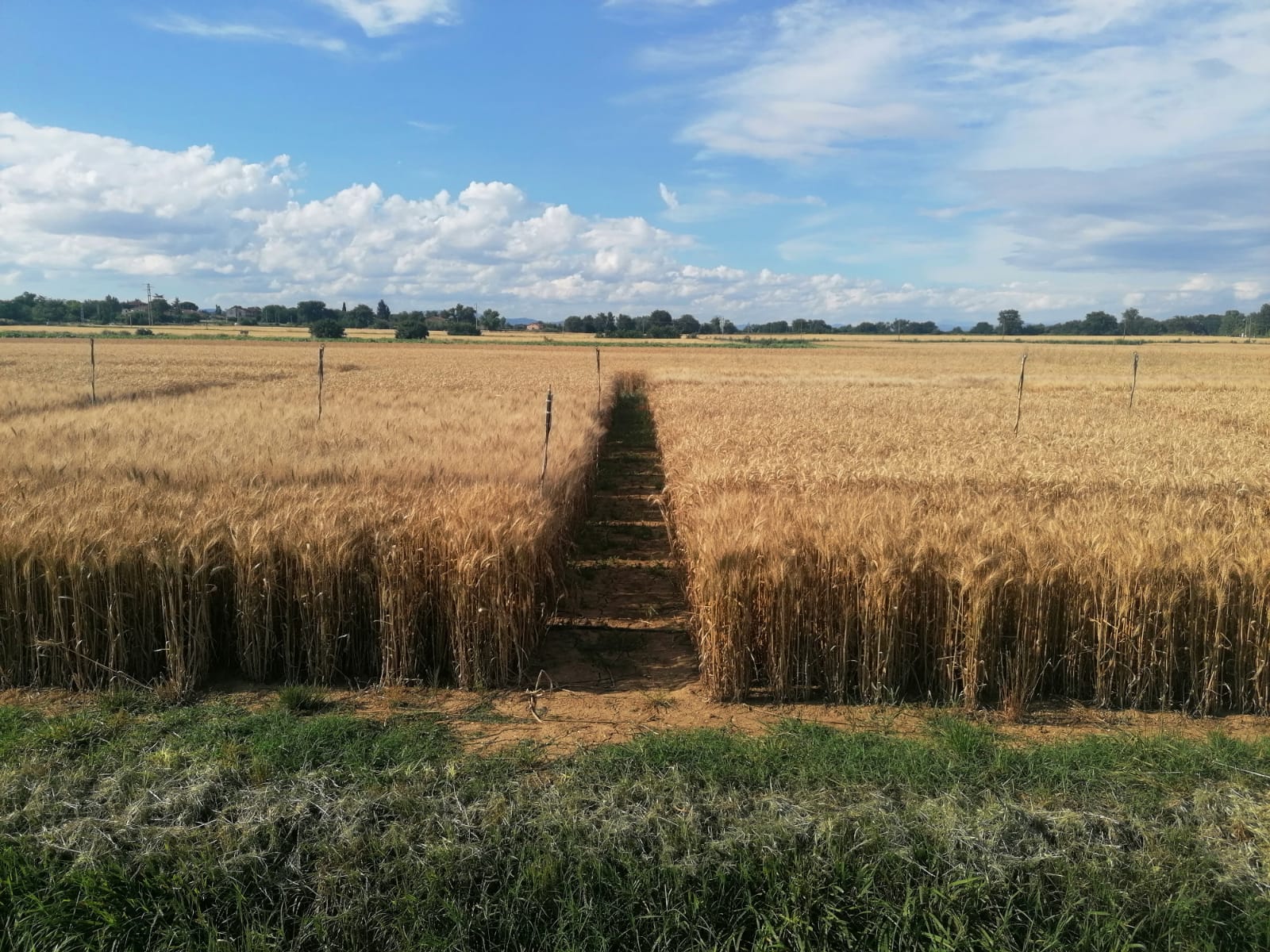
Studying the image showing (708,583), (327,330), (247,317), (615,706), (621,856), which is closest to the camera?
(621,856)

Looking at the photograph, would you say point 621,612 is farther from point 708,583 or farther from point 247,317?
point 247,317

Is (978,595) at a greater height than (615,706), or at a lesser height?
greater

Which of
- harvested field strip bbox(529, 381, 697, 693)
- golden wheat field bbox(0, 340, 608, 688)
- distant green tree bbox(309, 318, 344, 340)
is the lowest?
harvested field strip bbox(529, 381, 697, 693)

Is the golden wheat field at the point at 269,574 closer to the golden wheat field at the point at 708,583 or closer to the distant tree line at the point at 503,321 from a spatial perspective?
the golden wheat field at the point at 708,583

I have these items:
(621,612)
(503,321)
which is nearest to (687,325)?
(503,321)

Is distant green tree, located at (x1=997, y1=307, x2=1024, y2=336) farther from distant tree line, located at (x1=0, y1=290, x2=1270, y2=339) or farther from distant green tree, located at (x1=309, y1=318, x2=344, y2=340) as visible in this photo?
distant green tree, located at (x1=309, y1=318, x2=344, y2=340)

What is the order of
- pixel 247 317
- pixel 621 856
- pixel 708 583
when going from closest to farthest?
pixel 621 856 < pixel 708 583 < pixel 247 317

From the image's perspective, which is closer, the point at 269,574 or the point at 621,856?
the point at 621,856

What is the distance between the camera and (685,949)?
125 inches

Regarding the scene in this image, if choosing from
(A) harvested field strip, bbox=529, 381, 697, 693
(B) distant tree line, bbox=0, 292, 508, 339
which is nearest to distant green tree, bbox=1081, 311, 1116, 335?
(B) distant tree line, bbox=0, 292, 508, 339

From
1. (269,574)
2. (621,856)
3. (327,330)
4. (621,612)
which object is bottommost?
(621,612)

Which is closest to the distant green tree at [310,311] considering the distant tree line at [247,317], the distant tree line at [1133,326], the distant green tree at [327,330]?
the distant tree line at [247,317]

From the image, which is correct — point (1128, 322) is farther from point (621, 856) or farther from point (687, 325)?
point (621, 856)

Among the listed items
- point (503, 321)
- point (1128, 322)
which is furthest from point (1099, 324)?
point (503, 321)
